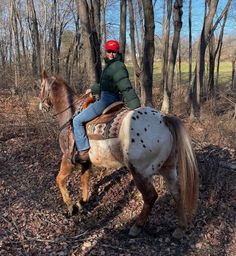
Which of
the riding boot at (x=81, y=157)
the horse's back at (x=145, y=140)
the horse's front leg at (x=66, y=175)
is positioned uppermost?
the horse's back at (x=145, y=140)

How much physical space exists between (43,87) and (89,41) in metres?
2.23

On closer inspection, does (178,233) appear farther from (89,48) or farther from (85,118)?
(89,48)

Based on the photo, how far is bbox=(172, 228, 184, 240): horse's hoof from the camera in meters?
4.67

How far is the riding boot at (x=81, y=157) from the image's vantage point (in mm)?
5039

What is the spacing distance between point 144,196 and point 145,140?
86cm

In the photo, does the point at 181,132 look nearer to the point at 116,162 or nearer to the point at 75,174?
the point at 116,162

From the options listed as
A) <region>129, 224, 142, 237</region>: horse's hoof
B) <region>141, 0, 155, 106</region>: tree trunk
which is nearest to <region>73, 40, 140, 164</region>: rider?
<region>129, 224, 142, 237</region>: horse's hoof

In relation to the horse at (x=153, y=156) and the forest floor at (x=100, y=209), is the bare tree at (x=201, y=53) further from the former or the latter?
the horse at (x=153, y=156)

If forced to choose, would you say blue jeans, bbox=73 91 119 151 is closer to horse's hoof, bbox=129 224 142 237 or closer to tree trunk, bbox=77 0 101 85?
horse's hoof, bbox=129 224 142 237

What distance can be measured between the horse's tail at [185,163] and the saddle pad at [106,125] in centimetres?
67

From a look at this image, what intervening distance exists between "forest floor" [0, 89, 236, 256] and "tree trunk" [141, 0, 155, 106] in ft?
5.22

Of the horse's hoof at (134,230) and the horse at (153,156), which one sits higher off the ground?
the horse at (153,156)

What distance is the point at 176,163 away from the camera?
464 centimetres

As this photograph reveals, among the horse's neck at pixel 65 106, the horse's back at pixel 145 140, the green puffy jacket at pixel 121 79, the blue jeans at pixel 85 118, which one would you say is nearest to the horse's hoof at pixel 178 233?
the horse's back at pixel 145 140
